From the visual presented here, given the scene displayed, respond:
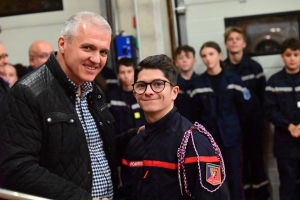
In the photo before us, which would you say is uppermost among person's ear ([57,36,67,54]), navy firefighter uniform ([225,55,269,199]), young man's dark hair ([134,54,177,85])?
person's ear ([57,36,67,54])

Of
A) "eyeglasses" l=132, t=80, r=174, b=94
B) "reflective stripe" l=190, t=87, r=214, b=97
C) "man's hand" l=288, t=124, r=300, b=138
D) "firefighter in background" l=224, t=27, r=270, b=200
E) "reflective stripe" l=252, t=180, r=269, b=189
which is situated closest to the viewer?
"eyeglasses" l=132, t=80, r=174, b=94

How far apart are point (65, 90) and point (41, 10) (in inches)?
143

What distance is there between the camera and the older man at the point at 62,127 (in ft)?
6.48

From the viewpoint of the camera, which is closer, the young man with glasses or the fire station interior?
the young man with glasses

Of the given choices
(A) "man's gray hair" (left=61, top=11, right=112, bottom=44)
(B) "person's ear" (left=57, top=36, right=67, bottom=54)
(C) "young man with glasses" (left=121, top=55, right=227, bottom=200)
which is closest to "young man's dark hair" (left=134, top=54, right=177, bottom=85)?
(C) "young man with glasses" (left=121, top=55, right=227, bottom=200)

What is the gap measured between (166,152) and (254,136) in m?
2.94

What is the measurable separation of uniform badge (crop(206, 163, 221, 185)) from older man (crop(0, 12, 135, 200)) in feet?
1.64

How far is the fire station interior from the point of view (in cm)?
511

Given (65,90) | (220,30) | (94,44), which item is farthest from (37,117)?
(220,30)

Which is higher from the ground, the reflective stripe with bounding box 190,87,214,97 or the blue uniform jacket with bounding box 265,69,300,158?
the reflective stripe with bounding box 190,87,214,97

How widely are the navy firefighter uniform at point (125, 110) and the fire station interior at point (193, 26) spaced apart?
1.91ft

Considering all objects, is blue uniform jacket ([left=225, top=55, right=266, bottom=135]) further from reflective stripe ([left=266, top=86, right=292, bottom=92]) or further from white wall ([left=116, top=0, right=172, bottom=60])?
white wall ([left=116, top=0, right=172, bottom=60])

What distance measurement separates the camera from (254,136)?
488 centimetres

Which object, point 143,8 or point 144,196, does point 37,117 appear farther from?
point 143,8
